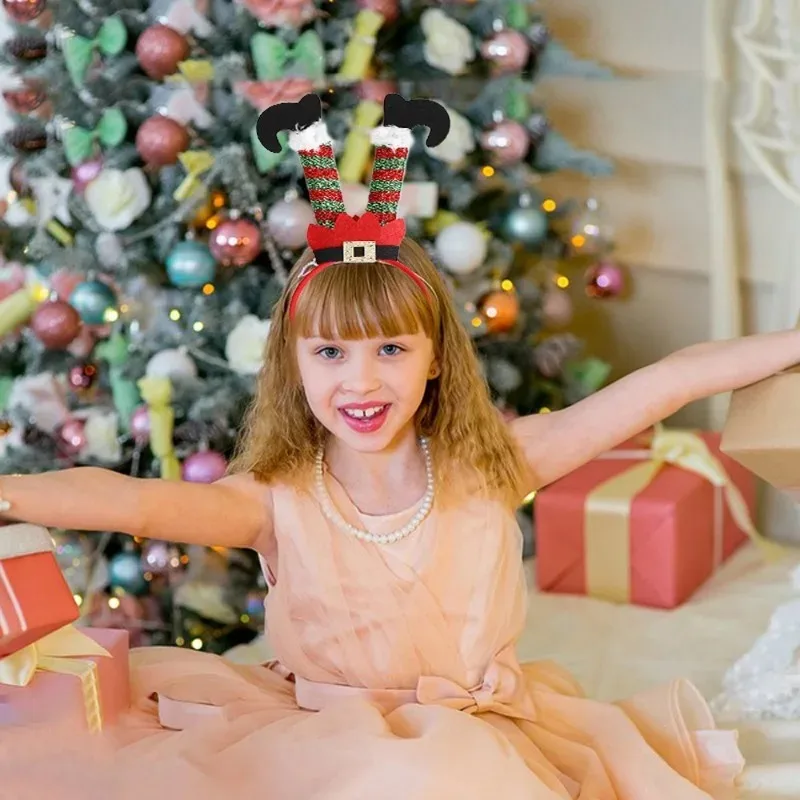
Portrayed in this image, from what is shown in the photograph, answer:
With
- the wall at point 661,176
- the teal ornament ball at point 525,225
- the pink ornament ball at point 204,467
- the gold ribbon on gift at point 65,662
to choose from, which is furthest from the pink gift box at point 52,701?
the wall at point 661,176

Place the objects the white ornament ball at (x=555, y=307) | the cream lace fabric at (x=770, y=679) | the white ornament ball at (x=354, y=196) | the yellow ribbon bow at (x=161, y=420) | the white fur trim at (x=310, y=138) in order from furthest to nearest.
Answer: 1. the white ornament ball at (x=555, y=307)
2. the white ornament ball at (x=354, y=196)
3. the yellow ribbon bow at (x=161, y=420)
4. the cream lace fabric at (x=770, y=679)
5. the white fur trim at (x=310, y=138)

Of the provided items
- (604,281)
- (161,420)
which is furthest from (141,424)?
(604,281)

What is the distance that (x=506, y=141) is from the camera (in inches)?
84.1

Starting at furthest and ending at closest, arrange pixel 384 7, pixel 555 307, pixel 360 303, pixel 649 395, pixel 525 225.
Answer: pixel 555 307 < pixel 525 225 < pixel 384 7 < pixel 649 395 < pixel 360 303

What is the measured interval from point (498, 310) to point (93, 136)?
766mm

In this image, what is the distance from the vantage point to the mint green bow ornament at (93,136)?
6.47 ft

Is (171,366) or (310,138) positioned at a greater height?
(310,138)

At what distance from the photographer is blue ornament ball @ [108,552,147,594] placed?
2012 mm

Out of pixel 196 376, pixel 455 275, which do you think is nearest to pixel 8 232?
pixel 196 376

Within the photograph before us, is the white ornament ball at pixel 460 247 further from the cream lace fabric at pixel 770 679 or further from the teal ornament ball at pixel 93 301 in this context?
the cream lace fabric at pixel 770 679

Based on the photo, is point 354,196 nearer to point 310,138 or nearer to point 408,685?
point 310,138

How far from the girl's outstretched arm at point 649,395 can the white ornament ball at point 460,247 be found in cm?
73

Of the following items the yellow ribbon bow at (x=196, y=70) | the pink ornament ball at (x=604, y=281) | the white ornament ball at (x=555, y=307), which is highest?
the yellow ribbon bow at (x=196, y=70)

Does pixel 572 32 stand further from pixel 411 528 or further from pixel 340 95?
pixel 411 528
